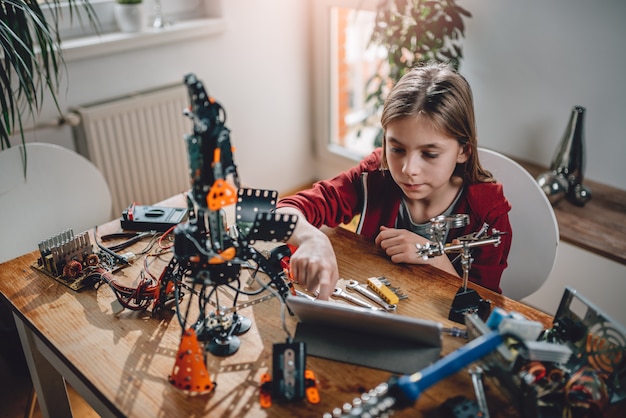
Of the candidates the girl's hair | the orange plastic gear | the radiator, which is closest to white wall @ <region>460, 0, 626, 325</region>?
the girl's hair

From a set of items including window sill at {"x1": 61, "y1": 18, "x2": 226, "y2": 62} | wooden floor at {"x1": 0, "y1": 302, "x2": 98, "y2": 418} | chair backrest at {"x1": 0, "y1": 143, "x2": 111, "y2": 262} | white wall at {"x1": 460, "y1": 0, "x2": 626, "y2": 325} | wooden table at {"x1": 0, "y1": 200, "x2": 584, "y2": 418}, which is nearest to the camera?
wooden table at {"x1": 0, "y1": 200, "x2": 584, "y2": 418}

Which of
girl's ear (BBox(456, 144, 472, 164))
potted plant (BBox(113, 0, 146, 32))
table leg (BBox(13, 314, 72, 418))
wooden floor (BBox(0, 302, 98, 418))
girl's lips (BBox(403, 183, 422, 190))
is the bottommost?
wooden floor (BBox(0, 302, 98, 418))

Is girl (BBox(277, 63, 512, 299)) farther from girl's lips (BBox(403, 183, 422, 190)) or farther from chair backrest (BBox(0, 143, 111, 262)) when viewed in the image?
chair backrest (BBox(0, 143, 111, 262))

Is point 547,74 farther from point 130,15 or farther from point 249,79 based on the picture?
point 130,15

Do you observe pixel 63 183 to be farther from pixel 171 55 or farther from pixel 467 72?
pixel 467 72

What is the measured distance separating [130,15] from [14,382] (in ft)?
5.04

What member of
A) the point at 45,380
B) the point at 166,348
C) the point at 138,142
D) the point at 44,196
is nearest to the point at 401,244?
the point at 166,348

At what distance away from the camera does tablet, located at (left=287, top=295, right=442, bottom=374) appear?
1029 millimetres

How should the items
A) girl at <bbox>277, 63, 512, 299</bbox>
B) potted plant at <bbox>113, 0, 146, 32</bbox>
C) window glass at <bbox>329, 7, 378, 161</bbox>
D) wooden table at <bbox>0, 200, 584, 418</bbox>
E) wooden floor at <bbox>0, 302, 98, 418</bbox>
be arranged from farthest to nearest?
window glass at <bbox>329, 7, 378, 161</bbox>, potted plant at <bbox>113, 0, 146, 32</bbox>, wooden floor at <bbox>0, 302, 98, 418</bbox>, girl at <bbox>277, 63, 512, 299</bbox>, wooden table at <bbox>0, 200, 584, 418</bbox>

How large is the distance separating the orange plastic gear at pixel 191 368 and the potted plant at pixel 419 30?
169cm

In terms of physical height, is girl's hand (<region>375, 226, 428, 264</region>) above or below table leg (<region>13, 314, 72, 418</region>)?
above

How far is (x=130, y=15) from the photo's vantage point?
8.22 ft

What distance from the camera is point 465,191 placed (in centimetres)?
149

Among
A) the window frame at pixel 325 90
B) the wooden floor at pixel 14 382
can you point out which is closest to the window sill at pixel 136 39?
the window frame at pixel 325 90
